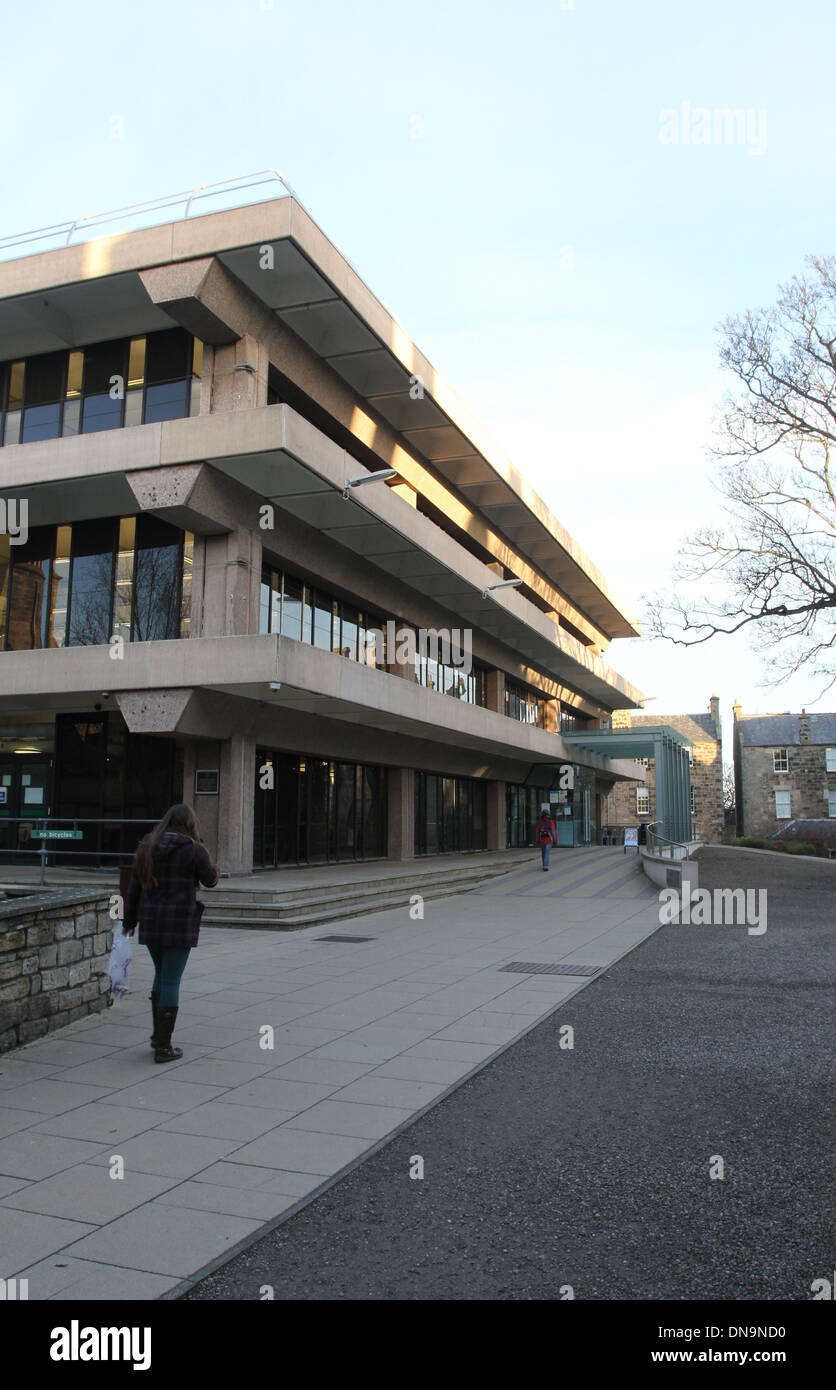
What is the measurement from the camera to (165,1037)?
259 inches

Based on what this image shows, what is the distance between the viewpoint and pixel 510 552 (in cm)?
3412

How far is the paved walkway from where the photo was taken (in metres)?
3.81

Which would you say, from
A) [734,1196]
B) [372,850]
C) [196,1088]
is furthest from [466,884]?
[734,1196]

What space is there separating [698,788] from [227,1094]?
63.4 metres

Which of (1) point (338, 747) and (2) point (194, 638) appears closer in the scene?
(2) point (194, 638)

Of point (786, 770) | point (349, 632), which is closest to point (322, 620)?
point (349, 632)

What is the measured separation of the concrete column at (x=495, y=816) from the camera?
35.9m

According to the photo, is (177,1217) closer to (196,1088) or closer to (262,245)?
(196,1088)

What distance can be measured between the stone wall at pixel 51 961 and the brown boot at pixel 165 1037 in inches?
43.4

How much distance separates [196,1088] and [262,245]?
15.0m

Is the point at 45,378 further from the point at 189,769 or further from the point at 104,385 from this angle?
the point at 189,769

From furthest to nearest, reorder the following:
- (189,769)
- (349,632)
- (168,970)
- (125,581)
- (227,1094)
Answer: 1. (349,632)
2. (125,581)
3. (189,769)
4. (168,970)
5. (227,1094)

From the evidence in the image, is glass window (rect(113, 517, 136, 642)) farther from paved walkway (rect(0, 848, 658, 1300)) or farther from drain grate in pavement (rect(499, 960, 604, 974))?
drain grate in pavement (rect(499, 960, 604, 974))
